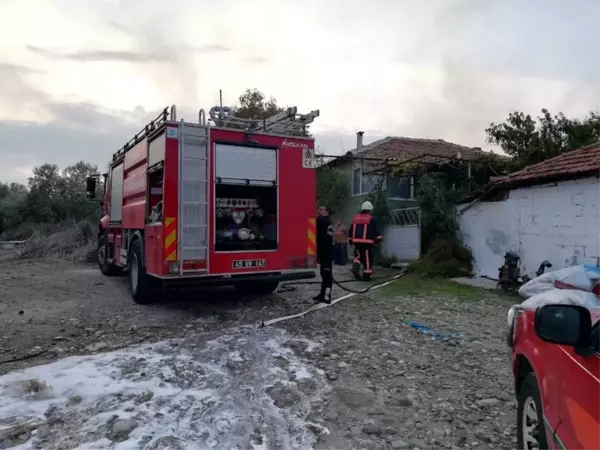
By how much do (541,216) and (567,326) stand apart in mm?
9666

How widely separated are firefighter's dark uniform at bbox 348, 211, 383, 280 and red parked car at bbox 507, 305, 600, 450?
9.01 meters

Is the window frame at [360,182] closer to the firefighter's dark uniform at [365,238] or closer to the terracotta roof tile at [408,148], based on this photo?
the terracotta roof tile at [408,148]

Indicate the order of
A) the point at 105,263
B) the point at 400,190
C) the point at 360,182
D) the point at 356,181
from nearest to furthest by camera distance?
the point at 105,263, the point at 400,190, the point at 360,182, the point at 356,181

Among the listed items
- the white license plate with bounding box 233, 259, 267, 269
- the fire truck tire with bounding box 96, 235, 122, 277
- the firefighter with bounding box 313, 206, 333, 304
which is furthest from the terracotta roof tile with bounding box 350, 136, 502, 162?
the white license plate with bounding box 233, 259, 267, 269

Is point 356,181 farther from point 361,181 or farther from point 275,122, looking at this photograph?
point 275,122

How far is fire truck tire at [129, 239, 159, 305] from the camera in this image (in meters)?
8.30

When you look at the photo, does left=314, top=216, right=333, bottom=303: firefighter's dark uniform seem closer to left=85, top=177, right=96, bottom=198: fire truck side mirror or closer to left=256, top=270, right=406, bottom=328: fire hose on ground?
left=256, top=270, right=406, bottom=328: fire hose on ground

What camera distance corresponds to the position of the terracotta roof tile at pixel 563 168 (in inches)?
380

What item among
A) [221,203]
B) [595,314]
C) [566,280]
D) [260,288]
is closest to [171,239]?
[221,203]

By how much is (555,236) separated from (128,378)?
899 centimetres

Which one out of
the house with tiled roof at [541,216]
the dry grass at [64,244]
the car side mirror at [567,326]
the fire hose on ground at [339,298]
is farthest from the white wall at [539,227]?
the dry grass at [64,244]

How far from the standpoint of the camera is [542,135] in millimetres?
19156

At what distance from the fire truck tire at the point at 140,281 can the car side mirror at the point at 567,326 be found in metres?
7.06

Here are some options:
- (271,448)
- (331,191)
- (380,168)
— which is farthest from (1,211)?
(271,448)
